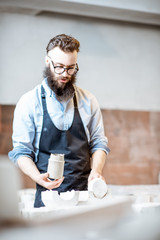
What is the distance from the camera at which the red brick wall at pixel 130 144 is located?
2.62 metres

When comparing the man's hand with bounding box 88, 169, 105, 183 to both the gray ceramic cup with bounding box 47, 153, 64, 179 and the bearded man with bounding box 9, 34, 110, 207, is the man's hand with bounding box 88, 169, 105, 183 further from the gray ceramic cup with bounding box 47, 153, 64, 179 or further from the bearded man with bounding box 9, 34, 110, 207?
the gray ceramic cup with bounding box 47, 153, 64, 179

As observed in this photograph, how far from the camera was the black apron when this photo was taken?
4.76ft

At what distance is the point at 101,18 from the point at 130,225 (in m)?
2.15

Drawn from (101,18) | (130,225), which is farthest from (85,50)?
(130,225)

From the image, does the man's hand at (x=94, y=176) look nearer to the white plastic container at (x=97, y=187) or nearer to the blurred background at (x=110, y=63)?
the white plastic container at (x=97, y=187)

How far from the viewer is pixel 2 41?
2.01 meters

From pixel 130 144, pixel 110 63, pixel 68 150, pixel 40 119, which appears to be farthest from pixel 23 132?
pixel 130 144

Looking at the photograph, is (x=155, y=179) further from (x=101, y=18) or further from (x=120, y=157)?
(x=101, y=18)

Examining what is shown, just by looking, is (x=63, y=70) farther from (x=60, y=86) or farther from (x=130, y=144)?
(x=130, y=144)

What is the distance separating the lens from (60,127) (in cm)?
149

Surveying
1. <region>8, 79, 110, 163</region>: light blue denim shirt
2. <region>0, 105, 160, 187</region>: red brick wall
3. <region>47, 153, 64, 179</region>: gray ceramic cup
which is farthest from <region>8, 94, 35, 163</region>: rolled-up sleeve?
<region>0, 105, 160, 187</region>: red brick wall

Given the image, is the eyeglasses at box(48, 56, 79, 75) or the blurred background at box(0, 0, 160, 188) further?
the blurred background at box(0, 0, 160, 188)

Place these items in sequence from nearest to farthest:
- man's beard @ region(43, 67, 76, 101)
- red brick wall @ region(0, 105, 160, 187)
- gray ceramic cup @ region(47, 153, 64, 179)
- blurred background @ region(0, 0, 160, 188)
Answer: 1. gray ceramic cup @ region(47, 153, 64, 179)
2. man's beard @ region(43, 67, 76, 101)
3. blurred background @ region(0, 0, 160, 188)
4. red brick wall @ region(0, 105, 160, 187)

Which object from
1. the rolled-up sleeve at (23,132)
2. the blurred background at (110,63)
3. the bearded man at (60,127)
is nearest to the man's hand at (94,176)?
the bearded man at (60,127)
